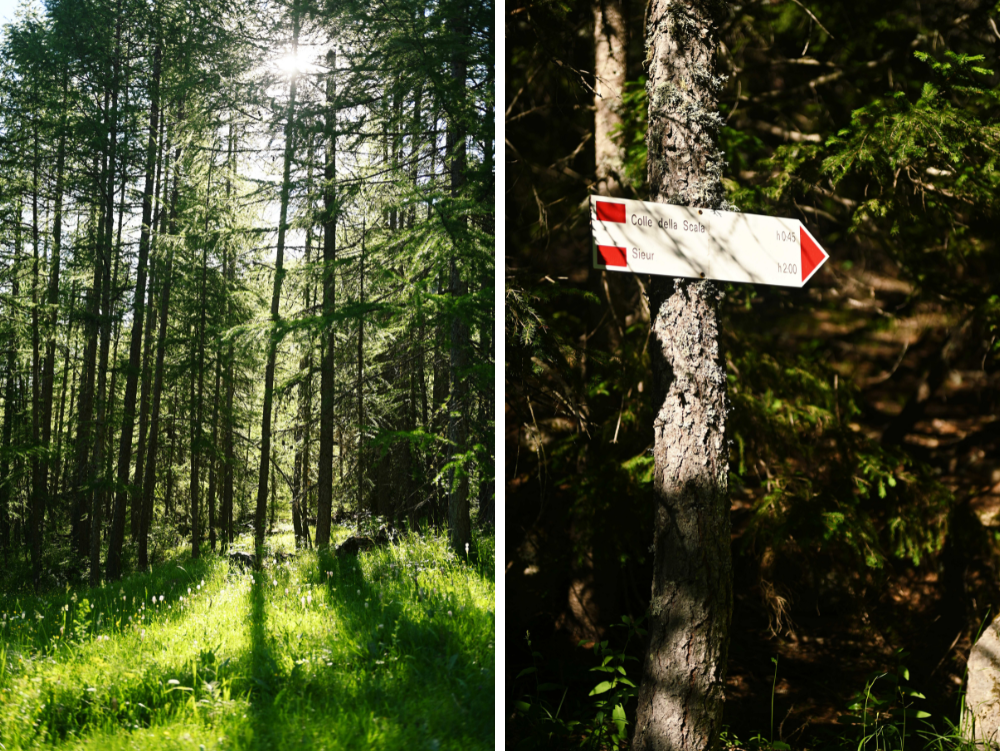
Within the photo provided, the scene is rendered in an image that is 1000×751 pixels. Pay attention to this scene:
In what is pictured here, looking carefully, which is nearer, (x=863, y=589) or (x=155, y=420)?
(x=155, y=420)

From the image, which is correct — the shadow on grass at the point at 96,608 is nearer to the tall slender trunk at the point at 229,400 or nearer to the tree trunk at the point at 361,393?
the tall slender trunk at the point at 229,400

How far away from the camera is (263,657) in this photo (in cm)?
138

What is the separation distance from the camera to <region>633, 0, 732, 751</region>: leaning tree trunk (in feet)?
4.96

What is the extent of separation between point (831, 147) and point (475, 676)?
1919mm

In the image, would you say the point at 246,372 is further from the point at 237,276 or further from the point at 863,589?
the point at 863,589

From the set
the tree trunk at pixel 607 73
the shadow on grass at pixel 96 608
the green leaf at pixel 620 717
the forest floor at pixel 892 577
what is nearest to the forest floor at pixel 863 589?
the forest floor at pixel 892 577

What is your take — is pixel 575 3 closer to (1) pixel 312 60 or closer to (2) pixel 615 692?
(1) pixel 312 60

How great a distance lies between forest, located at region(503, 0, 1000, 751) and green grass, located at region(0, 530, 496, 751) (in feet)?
0.76

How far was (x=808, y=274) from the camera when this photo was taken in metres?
1.78

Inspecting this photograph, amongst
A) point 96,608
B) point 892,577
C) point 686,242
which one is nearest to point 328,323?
point 96,608

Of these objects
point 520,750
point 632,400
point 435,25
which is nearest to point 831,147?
point 632,400

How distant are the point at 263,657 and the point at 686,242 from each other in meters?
1.42

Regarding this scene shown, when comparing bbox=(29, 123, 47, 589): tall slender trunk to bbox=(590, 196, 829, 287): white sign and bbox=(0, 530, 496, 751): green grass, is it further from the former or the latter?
bbox=(590, 196, 829, 287): white sign

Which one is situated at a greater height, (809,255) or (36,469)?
(809,255)
